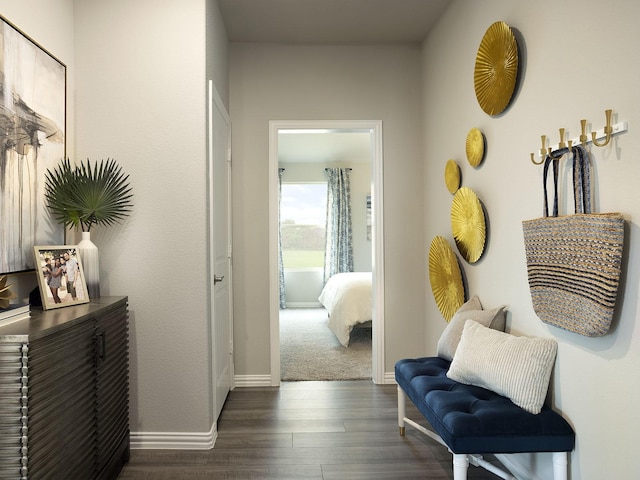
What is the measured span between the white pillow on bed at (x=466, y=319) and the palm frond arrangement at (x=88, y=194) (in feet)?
6.50

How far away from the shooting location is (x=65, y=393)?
5.79ft

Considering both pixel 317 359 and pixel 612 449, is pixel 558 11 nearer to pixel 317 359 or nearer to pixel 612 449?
pixel 612 449

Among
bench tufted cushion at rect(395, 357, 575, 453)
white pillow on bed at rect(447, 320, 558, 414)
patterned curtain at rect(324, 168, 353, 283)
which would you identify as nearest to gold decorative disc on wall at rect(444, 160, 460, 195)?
white pillow on bed at rect(447, 320, 558, 414)

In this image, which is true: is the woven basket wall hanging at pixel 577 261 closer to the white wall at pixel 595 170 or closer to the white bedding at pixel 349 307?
the white wall at pixel 595 170

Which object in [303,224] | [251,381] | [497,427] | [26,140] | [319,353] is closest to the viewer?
[497,427]

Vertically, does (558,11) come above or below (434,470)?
above

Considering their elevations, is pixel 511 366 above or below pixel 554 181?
below

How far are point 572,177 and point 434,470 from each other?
5.23 feet

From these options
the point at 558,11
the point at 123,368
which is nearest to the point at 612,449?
the point at 558,11

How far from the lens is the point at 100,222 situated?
103 inches

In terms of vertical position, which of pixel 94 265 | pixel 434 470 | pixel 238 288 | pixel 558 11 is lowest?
pixel 434 470

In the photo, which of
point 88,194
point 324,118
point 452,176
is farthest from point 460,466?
point 324,118

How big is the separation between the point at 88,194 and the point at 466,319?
2.14 meters

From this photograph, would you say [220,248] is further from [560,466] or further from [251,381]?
[560,466]
